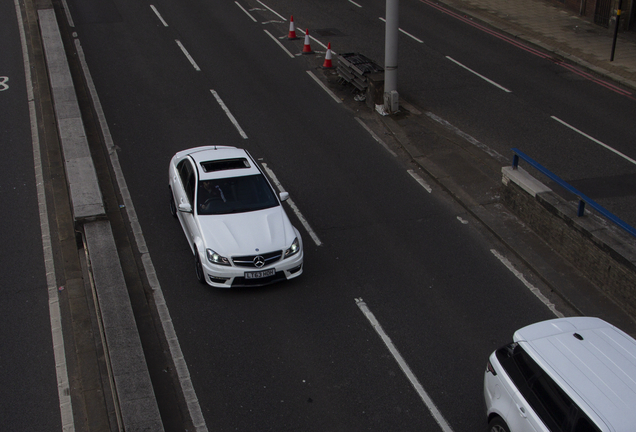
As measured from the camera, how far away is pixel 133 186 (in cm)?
1320

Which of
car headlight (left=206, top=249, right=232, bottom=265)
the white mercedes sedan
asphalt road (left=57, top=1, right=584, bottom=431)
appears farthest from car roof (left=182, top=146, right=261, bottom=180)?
car headlight (left=206, top=249, right=232, bottom=265)

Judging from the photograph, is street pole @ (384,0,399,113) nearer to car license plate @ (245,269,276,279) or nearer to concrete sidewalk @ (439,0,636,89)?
concrete sidewalk @ (439,0,636,89)

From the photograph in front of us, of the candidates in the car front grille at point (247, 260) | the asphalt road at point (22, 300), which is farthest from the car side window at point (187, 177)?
the asphalt road at point (22, 300)

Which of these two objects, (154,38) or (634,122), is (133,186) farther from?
(634,122)

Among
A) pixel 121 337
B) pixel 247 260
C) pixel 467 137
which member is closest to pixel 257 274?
pixel 247 260

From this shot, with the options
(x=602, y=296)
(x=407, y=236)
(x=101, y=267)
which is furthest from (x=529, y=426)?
(x=101, y=267)

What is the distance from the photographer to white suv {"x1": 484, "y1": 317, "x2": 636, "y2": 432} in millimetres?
5707

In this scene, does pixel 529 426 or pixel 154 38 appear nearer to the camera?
pixel 529 426

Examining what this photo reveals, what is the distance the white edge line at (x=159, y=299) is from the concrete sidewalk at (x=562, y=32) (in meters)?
15.1

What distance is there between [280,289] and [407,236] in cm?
290

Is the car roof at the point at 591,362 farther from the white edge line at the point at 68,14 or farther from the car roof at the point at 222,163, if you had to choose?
the white edge line at the point at 68,14

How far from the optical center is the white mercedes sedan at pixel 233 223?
9.73m

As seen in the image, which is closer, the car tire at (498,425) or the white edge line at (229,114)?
the car tire at (498,425)

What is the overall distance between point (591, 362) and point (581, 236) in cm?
451
